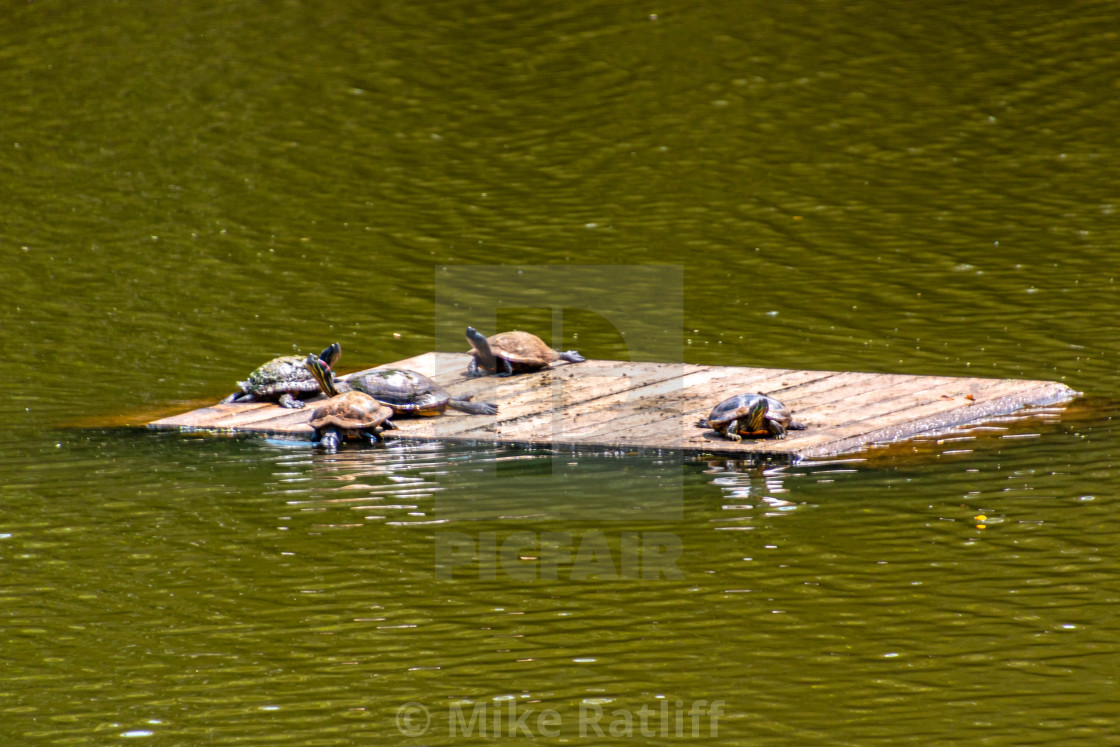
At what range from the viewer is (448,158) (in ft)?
61.0

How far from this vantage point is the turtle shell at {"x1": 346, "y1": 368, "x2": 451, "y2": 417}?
10.9 m

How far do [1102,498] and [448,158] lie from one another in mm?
11135

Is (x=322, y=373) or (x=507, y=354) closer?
(x=322, y=373)

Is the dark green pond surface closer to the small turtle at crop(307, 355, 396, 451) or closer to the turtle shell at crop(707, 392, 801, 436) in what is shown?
the small turtle at crop(307, 355, 396, 451)

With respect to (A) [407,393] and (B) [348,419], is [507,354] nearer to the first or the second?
(A) [407,393]

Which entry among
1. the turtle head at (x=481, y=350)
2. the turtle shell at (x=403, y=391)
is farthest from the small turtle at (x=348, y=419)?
the turtle head at (x=481, y=350)

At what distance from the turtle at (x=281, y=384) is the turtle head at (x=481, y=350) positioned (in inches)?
38.5

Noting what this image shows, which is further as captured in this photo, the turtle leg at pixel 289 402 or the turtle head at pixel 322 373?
the turtle leg at pixel 289 402

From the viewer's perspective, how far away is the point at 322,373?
11258 millimetres

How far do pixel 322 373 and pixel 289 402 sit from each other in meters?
0.37

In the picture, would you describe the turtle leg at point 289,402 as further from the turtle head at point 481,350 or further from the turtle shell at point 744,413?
the turtle shell at point 744,413

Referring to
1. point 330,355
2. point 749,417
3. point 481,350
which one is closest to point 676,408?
point 749,417

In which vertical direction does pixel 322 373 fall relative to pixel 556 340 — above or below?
below

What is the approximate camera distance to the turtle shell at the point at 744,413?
9875 mm
